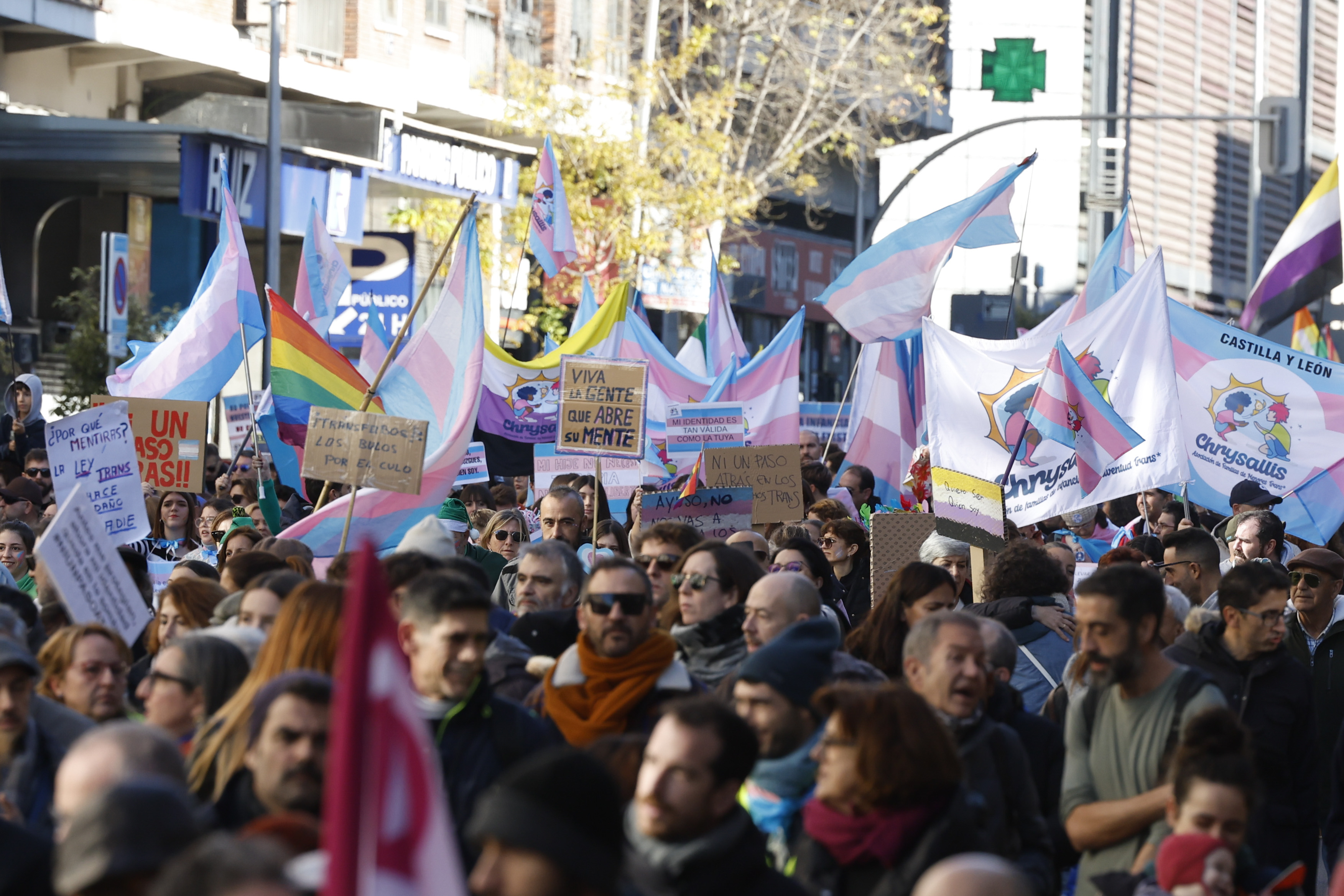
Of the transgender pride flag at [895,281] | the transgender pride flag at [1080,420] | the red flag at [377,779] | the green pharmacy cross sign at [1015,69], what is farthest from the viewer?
the green pharmacy cross sign at [1015,69]

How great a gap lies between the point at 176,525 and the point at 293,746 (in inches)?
290

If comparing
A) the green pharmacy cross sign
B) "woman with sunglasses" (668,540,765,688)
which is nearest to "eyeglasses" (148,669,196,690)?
"woman with sunglasses" (668,540,765,688)

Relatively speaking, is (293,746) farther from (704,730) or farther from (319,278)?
(319,278)

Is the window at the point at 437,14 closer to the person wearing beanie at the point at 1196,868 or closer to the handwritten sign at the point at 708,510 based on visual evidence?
the handwritten sign at the point at 708,510

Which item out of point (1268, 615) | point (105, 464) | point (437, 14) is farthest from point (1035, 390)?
point (437, 14)

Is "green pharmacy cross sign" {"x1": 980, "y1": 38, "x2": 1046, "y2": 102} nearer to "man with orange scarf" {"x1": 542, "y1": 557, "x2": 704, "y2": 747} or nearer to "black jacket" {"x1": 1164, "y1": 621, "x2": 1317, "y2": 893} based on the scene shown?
"black jacket" {"x1": 1164, "y1": 621, "x2": 1317, "y2": 893}

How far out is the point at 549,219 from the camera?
16281 mm

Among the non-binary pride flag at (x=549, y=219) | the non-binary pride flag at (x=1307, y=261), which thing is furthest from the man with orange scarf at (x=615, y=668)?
the non-binary pride flag at (x=549, y=219)

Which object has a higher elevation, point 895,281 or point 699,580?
point 895,281

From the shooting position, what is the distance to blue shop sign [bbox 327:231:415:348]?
21.8m

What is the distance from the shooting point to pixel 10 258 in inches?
930

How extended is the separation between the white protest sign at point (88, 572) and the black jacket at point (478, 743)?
6.23 feet

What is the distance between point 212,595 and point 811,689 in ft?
8.35

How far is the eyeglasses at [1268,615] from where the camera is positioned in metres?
6.03
